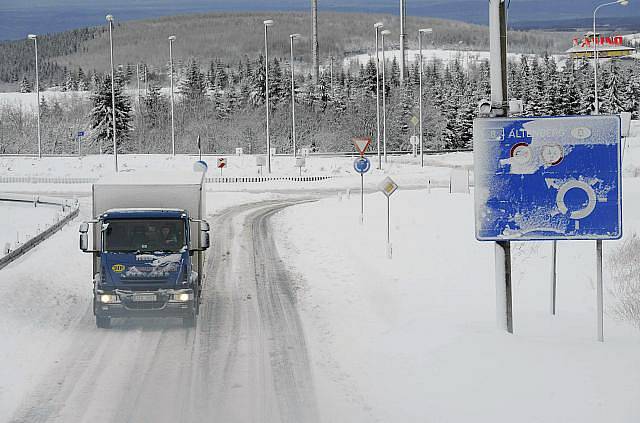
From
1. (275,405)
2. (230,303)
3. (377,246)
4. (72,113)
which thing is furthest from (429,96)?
(275,405)

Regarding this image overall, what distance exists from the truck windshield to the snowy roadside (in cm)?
296

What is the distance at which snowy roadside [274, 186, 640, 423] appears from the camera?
39.0 feet

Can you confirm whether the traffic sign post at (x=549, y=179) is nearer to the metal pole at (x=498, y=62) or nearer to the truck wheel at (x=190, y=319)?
the metal pole at (x=498, y=62)

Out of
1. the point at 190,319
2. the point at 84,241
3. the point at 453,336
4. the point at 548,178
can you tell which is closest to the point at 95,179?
the point at 84,241

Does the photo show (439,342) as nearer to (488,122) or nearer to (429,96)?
(488,122)

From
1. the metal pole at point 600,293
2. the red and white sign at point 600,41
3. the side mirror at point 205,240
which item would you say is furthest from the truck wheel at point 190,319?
the red and white sign at point 600,41

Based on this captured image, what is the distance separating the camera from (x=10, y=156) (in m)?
83.1

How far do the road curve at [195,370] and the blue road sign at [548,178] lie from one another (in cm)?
376

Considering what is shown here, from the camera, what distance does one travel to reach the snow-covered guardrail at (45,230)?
89.8 ft

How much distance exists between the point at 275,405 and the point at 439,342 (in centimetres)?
358

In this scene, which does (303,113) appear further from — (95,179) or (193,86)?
(95,179)

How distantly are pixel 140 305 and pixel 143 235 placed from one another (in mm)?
1301

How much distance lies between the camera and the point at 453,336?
15266 mm

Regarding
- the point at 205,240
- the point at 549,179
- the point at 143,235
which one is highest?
the point at 549,179
